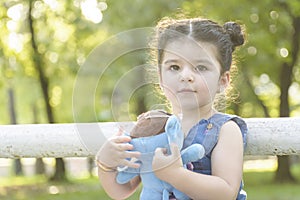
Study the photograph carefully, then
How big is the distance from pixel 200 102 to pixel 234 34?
0.97 ft

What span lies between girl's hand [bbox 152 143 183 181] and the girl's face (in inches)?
9.3

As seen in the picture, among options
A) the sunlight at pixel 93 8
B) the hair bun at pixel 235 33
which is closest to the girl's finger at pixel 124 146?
the hair bun at pixel 235 33

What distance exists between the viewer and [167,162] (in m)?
1.91

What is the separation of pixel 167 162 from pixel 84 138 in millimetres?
304

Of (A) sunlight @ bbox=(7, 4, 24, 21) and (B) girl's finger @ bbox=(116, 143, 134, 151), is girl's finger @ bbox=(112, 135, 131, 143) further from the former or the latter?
(A) sunlight @ bbox=(7, 4, 24, 21)

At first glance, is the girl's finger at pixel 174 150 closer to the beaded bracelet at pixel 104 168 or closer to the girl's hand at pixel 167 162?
the girl's hand at pixel 167 162

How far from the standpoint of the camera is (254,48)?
15.5 m

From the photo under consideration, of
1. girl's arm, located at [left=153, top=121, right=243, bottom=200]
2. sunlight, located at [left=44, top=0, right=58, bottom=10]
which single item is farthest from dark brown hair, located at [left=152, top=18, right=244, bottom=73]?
sunlight, located at [left=44, top=0, right=58, bottom=10]

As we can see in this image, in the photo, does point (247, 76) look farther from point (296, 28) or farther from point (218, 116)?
point (218, 116)

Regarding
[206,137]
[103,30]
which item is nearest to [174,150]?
[206,137]

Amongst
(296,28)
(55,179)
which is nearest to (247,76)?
(296,28)

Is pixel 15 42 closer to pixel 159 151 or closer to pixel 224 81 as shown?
pixel 224 81

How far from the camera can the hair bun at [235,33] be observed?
2.29m

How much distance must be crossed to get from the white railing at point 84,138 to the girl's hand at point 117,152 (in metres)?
0.11
